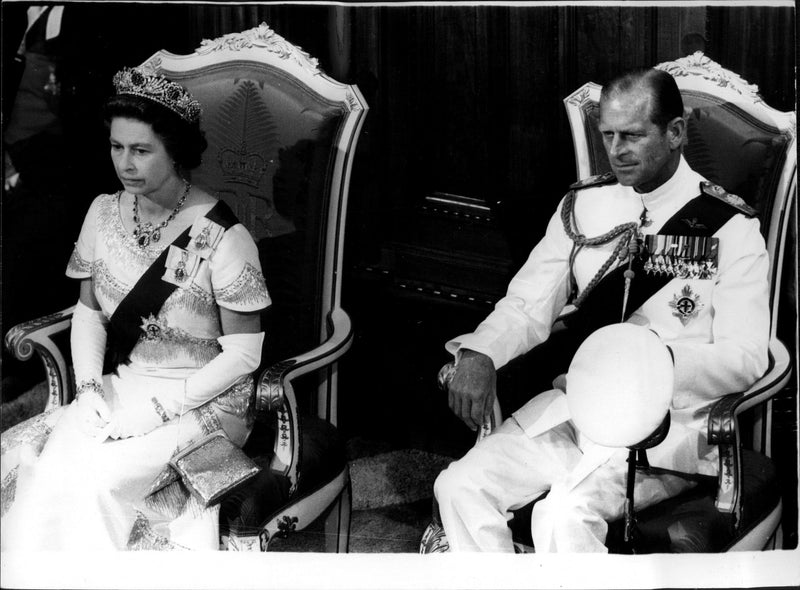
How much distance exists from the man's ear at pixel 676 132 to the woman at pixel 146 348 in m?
1.08

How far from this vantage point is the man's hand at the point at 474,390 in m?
2.69

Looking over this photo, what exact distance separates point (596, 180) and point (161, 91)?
1.13 meters

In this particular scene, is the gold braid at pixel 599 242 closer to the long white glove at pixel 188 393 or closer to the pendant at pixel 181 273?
the long white glove at pixel 188 393

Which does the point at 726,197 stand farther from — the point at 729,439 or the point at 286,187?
the point at 286,187

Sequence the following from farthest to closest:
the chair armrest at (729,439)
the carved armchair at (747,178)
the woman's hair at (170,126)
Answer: the woman's hair at (170,126)
the carved armchair at (747,178)
the chair armrest at (729,439)

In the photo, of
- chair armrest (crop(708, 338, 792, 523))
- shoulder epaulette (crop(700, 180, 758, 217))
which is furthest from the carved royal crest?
chair armrest (crop(708, 338, 792, 523))

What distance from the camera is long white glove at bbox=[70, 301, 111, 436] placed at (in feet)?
9.12

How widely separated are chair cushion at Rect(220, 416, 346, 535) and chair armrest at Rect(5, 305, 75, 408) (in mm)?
512

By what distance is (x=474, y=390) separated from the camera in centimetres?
270

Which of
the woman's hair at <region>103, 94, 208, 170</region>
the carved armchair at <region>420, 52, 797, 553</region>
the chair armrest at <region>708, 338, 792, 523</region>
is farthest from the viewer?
the woman's hair at <region>103, 94, 208, 170</region>

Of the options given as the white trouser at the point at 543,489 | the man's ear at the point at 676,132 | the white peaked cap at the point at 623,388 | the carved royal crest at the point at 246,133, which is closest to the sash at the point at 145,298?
the carved royal crest at the point at 246,133

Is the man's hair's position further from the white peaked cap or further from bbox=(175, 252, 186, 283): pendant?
bbox=(175, 252, 186, 283): pendant

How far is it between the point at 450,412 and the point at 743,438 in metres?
0.73

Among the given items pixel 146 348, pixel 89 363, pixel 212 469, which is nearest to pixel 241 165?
pixel 146 348
